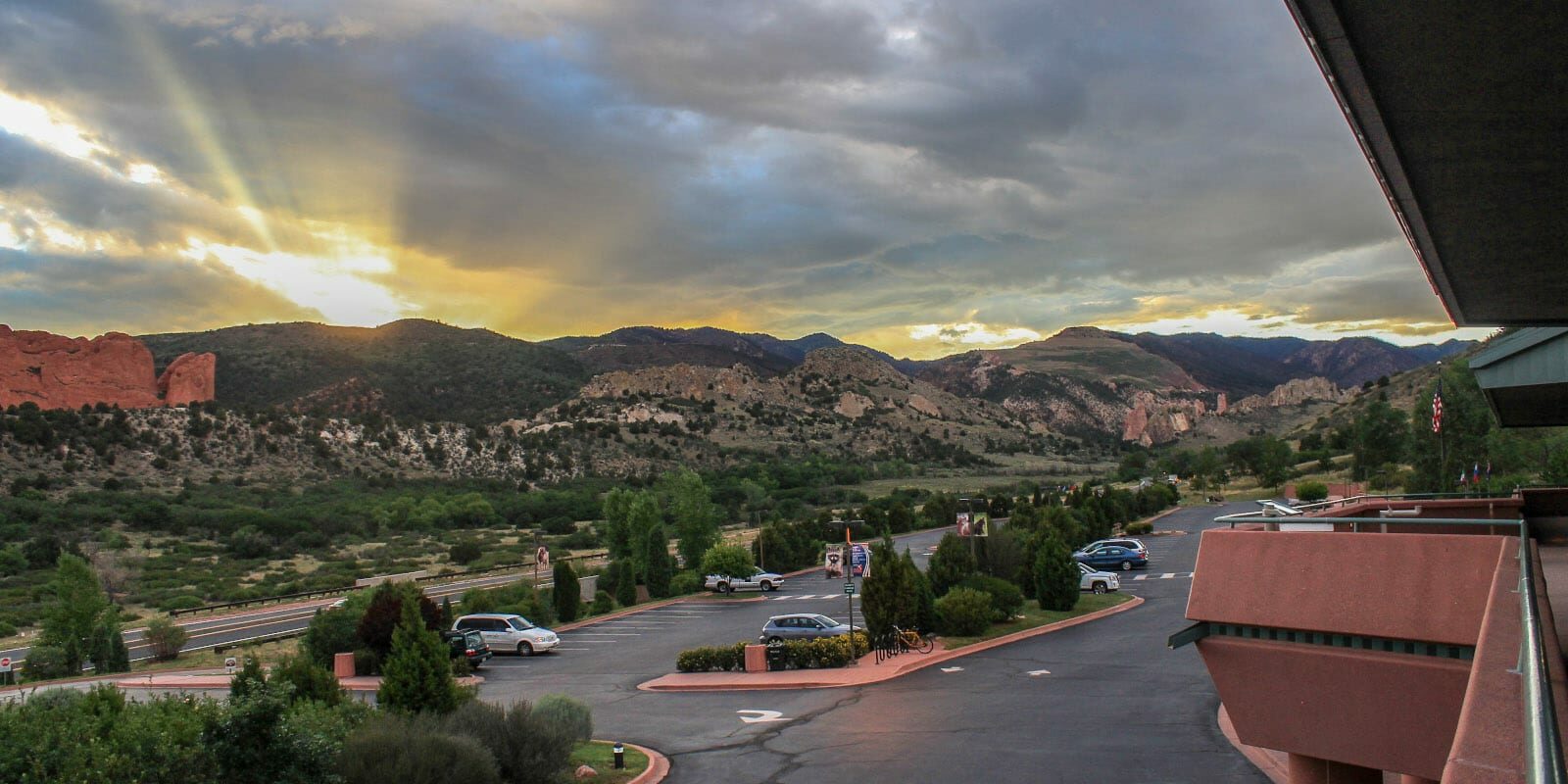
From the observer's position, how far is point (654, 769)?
680 inches

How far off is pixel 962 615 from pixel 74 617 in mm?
29183

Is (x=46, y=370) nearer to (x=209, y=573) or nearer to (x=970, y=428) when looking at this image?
(x=209, y=573)

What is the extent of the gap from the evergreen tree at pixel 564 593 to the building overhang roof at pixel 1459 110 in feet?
109

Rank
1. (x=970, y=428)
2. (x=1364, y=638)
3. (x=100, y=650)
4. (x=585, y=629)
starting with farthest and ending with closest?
1. (x=970, y=428)
2. (x=585, y=629)
3. (x=100, y=650)
4. (x=1364, y=638)

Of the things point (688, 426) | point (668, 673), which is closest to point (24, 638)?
point (668, 673)

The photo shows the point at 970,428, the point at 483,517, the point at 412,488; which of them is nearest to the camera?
the point at 483,517

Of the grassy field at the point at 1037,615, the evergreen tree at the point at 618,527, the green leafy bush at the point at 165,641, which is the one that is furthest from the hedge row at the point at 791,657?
the evergreen tree at the point at 618,527

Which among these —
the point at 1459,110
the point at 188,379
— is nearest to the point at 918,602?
the point at 1459,110

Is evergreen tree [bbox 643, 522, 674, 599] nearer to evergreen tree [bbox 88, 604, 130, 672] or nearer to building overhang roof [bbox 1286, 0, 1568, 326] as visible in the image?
evergreen tree [bbox 88, 604, 130, 672]

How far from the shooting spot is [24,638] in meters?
40.1

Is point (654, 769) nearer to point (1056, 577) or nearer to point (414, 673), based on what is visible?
point (414, 673)

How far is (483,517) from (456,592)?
3082 centimetres

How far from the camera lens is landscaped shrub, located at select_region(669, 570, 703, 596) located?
4762 centimetres

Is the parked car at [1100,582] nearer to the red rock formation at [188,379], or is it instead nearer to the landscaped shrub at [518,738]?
the landscaped shrub at [518,738]
